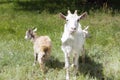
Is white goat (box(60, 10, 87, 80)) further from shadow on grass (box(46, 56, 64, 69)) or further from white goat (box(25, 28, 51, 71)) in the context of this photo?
shadow on grass (box(46, 56, 64, 69))

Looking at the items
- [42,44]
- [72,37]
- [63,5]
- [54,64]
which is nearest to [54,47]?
[54,64]

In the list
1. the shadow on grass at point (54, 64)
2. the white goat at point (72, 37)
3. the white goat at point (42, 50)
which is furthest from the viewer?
the shadow on grass at point (54, 64)

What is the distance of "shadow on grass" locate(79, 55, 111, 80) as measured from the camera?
947 cm

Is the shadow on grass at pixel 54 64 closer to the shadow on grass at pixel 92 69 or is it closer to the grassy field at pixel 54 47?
the grassy field at pixel 54 47

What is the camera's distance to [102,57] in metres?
10.7

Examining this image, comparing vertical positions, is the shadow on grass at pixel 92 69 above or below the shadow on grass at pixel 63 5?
below

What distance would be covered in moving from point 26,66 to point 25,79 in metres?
0.83

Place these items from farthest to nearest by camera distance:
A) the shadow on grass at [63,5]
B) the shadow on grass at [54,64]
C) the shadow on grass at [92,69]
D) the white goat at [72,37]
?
the shadow on grass at [63,5] < the shadow on grass at [54,64] < the shadow on grass at [92,69] < the white goat at [72,37]

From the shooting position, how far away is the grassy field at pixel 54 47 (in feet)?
30.9

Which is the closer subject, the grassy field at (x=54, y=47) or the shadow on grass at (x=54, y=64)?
the grassy field at (x=54, y=47)

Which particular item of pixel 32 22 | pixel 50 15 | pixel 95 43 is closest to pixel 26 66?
pixel 95 43

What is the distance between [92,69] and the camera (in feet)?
32.4

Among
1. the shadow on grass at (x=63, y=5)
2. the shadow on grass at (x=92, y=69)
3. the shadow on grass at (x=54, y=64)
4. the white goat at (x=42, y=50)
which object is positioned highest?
the shadow on grass at (x=63, y=5)

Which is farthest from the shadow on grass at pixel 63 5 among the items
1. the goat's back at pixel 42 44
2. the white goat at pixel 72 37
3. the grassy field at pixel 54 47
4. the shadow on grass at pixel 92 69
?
the white goat at pixel 72 37
